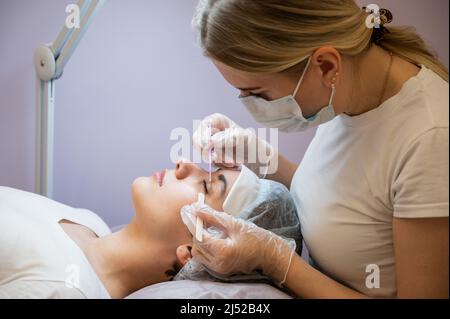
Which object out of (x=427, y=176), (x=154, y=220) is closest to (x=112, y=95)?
(x=154, y=220)

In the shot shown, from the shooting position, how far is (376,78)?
3.19 ft

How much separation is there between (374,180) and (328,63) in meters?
0.24

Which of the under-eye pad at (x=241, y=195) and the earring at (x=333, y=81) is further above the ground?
the earring at (x=333, y=81)

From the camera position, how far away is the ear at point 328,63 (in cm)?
92

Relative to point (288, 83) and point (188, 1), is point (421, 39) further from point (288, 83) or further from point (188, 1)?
point (188, 1)

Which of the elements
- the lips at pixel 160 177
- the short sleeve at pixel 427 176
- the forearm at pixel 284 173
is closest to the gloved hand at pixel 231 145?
the forearm at pixel 284 173

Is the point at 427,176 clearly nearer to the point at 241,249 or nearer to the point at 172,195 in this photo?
the point at 241,249

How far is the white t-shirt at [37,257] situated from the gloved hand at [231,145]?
42cm

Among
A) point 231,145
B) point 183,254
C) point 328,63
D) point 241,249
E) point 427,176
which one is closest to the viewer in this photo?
point 427,176

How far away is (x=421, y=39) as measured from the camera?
1.00 meters

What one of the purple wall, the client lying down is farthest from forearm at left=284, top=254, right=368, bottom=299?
the purple wall

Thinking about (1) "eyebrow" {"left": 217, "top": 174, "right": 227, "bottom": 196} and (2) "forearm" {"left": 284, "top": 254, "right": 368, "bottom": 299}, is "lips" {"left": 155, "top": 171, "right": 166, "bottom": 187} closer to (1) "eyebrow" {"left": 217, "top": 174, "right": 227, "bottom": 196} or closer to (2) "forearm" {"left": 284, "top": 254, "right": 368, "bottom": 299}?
(1) "eyebrow" {"left": 217, "top": 174, "right": 227, "bottom": 196}

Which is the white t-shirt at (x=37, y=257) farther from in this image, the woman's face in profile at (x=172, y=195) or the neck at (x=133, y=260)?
the woman's face in profile at (x=172, y=195)

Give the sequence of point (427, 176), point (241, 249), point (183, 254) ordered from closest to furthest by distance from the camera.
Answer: point (427, 176) < point (241, 249) < point (183, 254)
